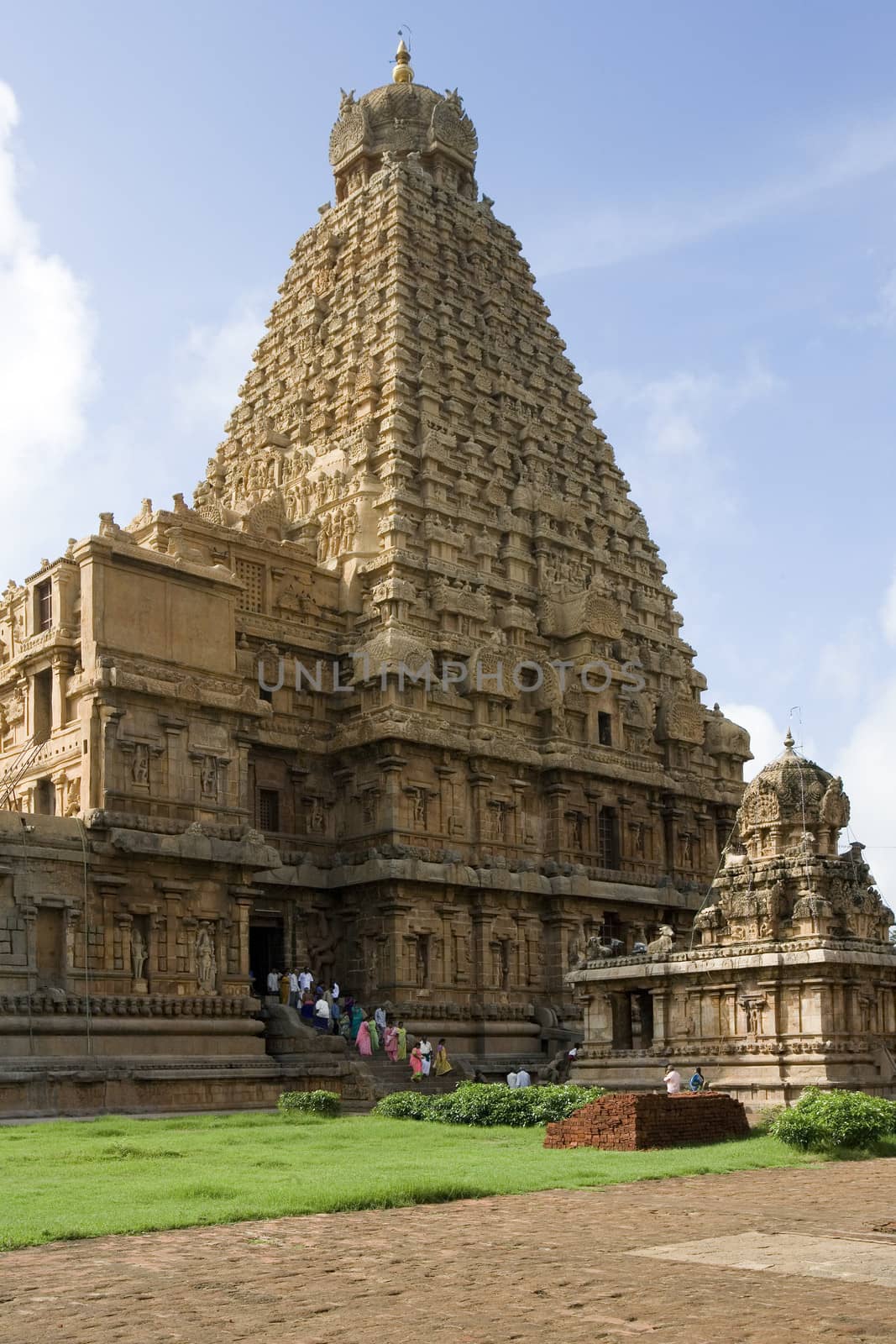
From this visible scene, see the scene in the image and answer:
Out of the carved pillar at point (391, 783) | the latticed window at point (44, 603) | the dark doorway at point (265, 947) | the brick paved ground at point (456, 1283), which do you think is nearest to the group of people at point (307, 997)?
the dark doorway at point (265, 947)

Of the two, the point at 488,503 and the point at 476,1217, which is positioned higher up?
the point at 488,503

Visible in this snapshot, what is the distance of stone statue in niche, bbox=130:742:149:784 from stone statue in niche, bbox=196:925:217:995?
13.4ft

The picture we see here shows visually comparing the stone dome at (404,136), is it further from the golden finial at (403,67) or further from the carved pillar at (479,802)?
the carved pillar at (479,802)

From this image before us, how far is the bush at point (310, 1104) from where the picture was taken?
104 ft

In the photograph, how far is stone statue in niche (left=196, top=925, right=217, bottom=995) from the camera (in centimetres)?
3725

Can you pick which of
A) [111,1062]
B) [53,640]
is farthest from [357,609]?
[111,1062]

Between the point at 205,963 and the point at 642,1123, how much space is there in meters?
16.6

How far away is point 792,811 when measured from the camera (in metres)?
34.6

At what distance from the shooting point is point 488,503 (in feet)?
174

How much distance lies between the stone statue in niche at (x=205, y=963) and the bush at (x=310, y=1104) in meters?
5.67

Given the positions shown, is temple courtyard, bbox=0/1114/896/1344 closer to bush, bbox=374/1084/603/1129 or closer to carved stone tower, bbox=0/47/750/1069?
bush, bbox=374/1084/603/1129

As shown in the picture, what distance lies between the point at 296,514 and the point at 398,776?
12208 millimetres

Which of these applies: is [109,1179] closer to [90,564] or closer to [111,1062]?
[111,1062]
